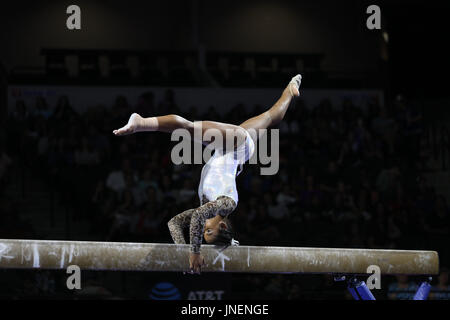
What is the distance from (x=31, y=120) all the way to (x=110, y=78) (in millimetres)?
3179

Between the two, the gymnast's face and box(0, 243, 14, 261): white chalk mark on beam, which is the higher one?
the gymnast's face

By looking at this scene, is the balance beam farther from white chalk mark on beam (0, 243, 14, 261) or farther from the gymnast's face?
the gymnast's face

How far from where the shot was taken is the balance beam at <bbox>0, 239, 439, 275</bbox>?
5.13 meters

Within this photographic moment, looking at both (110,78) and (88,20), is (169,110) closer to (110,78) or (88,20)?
(110,78)

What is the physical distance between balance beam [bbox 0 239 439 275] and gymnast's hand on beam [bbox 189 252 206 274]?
77 millimetres

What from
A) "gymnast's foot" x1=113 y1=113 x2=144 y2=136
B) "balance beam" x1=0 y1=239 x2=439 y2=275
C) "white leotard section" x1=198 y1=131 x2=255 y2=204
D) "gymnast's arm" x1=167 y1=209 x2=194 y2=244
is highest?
"gymnast's foot" x1=113 y1=113 x2=144 y2=136

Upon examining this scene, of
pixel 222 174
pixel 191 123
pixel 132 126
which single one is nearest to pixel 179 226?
pixel 222 174

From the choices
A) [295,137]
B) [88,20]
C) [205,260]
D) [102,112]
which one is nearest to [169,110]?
[102,112]

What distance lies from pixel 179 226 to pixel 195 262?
549 millimetres

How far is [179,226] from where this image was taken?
222 inches

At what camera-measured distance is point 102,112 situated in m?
12.0

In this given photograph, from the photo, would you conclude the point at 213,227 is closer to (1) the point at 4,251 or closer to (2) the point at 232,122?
(1) the point at 4,251

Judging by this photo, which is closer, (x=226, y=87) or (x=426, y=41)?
(x=226, y=87)

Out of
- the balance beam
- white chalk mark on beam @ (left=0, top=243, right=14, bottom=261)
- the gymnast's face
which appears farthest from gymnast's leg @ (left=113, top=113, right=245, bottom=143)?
white chalk mark on beam @ (left=0, top=243, right=14, bottom=261)
